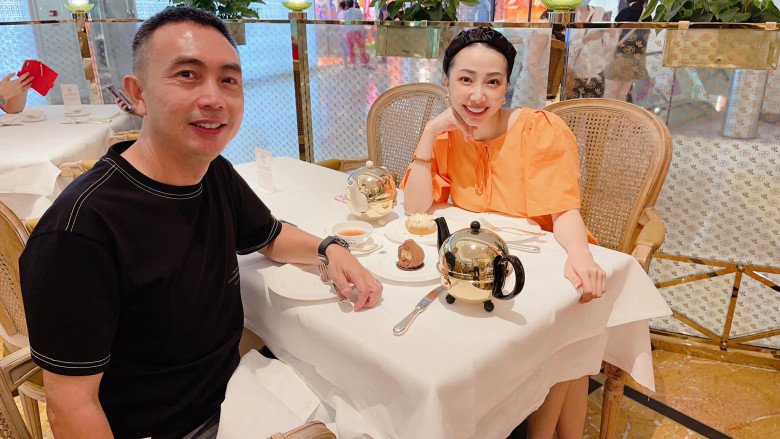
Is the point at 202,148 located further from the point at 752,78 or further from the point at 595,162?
the point at 752,78

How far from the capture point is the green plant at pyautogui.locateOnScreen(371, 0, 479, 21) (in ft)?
9.05

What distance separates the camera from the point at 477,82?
1650mm

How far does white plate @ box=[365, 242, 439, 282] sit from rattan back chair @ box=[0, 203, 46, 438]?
0.85 meters

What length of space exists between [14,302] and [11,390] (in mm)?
401

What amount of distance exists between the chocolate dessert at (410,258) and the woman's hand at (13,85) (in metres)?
3.15

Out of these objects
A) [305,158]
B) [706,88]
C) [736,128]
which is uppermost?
[706,88]

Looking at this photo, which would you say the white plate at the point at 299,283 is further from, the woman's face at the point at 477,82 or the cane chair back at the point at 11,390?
A: the woman's face at the point at 477,82

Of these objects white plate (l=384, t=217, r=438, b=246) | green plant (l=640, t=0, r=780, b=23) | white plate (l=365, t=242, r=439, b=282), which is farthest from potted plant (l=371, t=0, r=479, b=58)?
white plate (l=365, t=242, r=439, b=282)

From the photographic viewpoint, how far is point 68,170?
256 centimetres

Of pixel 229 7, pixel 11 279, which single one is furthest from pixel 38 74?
pixel 11 279

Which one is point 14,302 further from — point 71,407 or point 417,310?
point 417,310

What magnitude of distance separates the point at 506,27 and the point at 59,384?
232cm

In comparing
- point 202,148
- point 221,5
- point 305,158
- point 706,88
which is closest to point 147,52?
point 202,148

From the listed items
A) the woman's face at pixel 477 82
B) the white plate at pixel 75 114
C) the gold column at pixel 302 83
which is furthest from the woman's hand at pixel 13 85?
the woman's face at pixel 477 82
